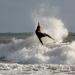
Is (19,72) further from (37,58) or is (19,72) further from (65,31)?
(65,31)

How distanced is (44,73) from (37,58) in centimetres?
771

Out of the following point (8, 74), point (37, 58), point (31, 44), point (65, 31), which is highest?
point (65, 31)

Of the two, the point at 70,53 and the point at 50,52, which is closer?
the point at 70,53

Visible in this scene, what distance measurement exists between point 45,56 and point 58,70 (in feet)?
25.9

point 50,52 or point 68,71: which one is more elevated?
point 50,52

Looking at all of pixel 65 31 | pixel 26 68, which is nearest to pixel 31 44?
pixel 65 31

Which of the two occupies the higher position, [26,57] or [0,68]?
[26,57]

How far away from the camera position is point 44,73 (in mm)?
14891

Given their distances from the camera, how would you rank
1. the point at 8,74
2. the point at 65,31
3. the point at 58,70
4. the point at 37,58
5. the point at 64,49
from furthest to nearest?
the point at 65,31, the point at 64,49, the point at 37,58, the point at 58,70, the point at 8,74

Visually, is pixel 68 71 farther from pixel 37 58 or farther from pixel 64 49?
pixel 64 49

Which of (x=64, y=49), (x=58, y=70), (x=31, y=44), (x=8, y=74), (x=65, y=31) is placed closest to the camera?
(x=8, y=74)

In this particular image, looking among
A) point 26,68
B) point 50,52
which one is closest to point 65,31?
point 50,52

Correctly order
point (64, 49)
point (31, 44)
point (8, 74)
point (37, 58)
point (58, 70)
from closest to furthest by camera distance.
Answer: point (8, 74) → point (58, 70) → point (37, 58) → point (64, 49) → point (31, 44)

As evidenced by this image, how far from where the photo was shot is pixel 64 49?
2428 centimetres
